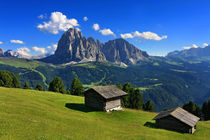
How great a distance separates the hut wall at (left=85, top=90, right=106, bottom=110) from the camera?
46.7m

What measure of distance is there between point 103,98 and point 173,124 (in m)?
19.9

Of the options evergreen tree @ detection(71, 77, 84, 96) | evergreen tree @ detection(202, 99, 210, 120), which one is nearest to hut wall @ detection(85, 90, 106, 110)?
evergreen tree @ detection(71, 77, 84, 96)

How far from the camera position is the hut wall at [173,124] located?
36406 millimetres

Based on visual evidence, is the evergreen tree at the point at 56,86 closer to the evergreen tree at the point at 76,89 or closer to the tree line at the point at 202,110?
the evergreen tree at the point at 76,89

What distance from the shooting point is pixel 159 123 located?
130 ft

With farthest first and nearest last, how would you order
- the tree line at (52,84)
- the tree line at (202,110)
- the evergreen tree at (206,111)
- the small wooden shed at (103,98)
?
the tree line at (52,84)
the tree line at (202,110)
the evergreen tree at (206,111)
the small wooden shed at (103,98)

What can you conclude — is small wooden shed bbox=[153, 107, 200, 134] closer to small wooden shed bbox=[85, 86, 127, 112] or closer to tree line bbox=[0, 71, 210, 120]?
small wooden shed bbox=[85, 86, 127, 112]

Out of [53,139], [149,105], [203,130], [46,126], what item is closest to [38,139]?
[53,139]

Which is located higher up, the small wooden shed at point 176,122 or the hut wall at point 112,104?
the hut wall at point 112,104

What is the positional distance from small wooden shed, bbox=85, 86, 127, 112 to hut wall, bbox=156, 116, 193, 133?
1470 cm

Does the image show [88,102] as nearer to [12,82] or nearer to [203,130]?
[203,130]

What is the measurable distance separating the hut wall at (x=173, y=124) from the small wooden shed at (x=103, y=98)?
1470cm

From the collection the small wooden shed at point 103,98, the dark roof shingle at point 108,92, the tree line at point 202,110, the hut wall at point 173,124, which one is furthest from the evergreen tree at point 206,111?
the small wooden shed at point 103,98

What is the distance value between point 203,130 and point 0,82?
93.2m
